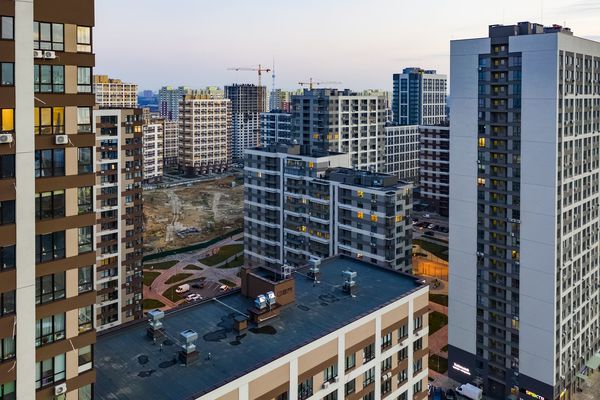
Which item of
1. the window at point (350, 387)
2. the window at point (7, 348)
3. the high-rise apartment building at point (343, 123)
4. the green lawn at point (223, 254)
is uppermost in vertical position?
the high-rise apartment building at point (343, 123)

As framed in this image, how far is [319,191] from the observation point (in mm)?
113188

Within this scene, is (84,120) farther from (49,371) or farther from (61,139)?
(49,371)

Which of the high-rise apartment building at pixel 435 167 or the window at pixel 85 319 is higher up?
the high-rise apartment building at pixel 435 167

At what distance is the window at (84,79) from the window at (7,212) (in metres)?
7.57

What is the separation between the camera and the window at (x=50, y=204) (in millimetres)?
31120

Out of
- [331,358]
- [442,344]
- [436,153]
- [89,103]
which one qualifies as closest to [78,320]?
[89,103]

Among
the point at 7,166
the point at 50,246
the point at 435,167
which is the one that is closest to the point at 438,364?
the point at 50,246

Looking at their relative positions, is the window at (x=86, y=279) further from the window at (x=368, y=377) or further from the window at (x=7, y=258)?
the window at (x=368, y=377)

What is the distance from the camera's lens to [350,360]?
4988 centimetres

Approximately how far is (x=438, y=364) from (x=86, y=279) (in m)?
69.8

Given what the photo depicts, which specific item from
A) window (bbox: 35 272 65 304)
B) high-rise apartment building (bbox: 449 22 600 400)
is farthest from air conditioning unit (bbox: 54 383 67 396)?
high-rise apartment building (bbox: 449 22 600 400)

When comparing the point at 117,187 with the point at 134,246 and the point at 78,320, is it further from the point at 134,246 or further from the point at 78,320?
the point at 78,320

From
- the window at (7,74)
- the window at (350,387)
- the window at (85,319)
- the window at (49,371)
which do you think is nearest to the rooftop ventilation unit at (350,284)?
the window at (350,387)

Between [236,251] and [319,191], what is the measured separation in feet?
168
